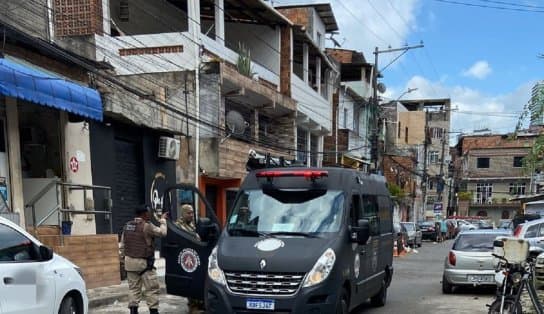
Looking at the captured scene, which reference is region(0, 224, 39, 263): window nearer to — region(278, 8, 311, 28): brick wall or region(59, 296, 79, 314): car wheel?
region(59, 296, 79, 314): car wheel

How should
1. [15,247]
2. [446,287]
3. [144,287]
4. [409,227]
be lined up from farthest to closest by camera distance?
1. [409,227]
2. [446,287]
3. [144,287]
4. [15,247]

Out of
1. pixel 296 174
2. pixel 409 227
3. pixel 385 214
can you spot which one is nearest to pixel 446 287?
pixel 385 214

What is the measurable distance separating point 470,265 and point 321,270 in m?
6.19

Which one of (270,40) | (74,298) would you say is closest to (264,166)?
(74,298)

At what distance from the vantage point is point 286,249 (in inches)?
276

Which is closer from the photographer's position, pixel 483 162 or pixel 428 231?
pixel 428 231

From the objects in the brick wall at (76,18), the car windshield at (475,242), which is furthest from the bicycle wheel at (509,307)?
the brick wall at (76,18)

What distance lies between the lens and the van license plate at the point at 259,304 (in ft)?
22.1

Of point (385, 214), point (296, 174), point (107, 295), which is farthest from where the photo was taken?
point (385, 214)

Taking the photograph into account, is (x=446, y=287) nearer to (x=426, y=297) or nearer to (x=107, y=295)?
(x=426, y=297)

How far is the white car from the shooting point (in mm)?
5750

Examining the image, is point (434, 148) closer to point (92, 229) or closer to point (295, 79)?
point (295, 79)

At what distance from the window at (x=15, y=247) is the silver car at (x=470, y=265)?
868 cm

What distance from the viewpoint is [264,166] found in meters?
9.04
